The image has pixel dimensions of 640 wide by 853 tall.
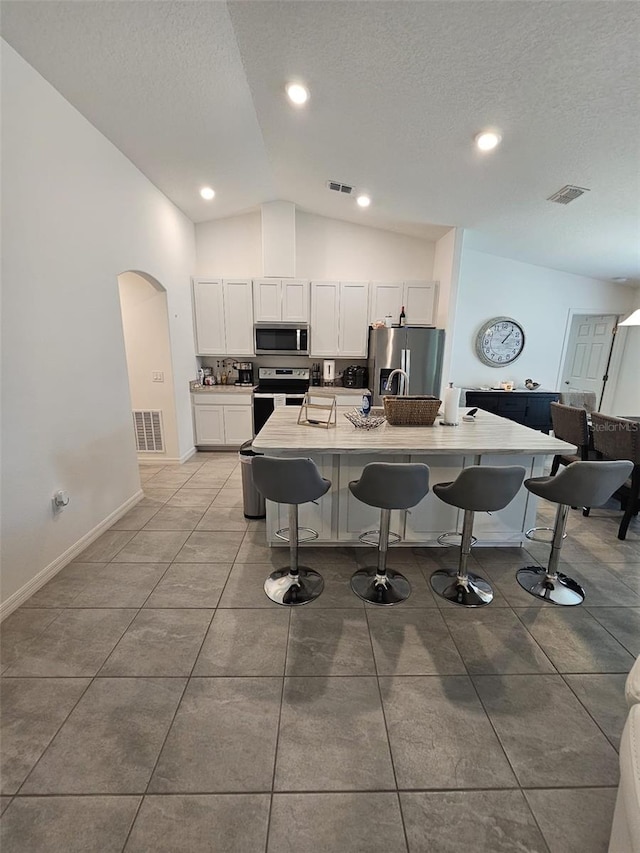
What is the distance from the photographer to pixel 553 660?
1750 millimetres

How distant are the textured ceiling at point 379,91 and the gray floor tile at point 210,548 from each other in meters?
3.22

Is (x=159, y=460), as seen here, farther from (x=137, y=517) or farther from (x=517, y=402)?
(x=517, y=402)

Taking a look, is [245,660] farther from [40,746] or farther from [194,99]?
[194,99]

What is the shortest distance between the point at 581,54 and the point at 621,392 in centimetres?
500

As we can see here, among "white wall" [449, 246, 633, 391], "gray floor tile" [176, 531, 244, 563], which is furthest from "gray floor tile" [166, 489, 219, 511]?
"white wall" [449, 246, 633, 391]

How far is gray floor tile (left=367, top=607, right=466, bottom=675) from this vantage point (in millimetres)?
1689

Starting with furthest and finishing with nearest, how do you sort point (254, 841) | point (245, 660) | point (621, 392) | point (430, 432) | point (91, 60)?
1. point (621, 392)
2. point (430, 432)
3. point (91, 60)
4. point (245, 660)
5. point (254, 841)

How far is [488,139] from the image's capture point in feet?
8.13

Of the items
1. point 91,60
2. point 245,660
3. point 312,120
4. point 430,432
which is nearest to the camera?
point 245,660

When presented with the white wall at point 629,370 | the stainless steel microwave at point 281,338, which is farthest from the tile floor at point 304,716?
the white wall at point 629,370

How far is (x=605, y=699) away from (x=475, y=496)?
3.29ft

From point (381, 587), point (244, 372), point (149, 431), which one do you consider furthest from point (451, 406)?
point (149, 431)

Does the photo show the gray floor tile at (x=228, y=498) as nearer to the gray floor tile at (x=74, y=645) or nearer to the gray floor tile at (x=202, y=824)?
the gray floor tile at (x=74, y=645)

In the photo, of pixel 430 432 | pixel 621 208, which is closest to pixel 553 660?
pixel 430 432
